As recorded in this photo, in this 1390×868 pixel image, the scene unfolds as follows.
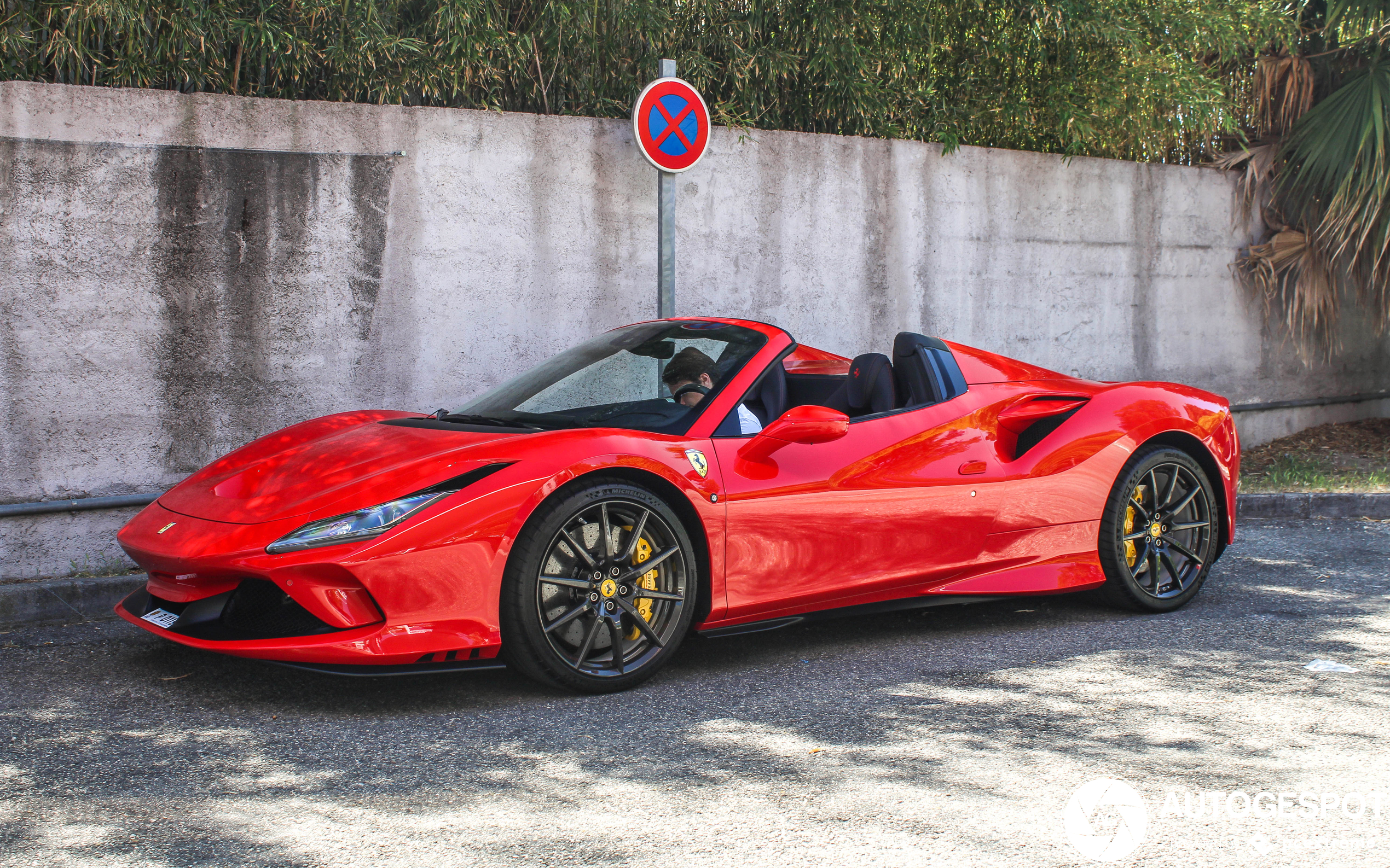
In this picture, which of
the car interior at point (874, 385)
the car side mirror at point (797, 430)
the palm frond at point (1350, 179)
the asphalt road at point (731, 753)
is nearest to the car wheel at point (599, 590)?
the asphalt road at point (731, 753)

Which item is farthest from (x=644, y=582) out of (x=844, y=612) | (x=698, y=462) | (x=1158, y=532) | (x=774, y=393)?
(x=1158, y=532)

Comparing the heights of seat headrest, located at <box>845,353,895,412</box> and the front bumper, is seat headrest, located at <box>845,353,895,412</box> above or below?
above

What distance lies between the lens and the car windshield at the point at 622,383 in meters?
4.11

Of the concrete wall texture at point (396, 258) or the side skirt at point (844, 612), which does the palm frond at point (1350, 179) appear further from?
the side skirt at point (844, 612)

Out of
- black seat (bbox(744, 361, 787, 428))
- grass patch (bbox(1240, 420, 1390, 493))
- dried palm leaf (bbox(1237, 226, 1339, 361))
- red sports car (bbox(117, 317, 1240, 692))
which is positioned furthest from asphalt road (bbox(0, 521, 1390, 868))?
dried palm leaf (bbox(1237, 226, 1339, 361))

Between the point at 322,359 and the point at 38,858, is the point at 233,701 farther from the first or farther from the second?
the point at 322,359

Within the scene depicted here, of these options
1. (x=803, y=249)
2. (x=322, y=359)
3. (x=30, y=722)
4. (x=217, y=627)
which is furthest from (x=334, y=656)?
(x=803, y=249)

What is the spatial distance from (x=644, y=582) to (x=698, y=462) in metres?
0.43

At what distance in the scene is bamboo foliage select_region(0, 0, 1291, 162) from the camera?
5914 mm

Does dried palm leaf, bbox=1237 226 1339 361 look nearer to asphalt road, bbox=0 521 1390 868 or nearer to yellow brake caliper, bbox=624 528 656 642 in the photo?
asphalt road, bbox=0 521 1390 868

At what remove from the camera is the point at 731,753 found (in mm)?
3168

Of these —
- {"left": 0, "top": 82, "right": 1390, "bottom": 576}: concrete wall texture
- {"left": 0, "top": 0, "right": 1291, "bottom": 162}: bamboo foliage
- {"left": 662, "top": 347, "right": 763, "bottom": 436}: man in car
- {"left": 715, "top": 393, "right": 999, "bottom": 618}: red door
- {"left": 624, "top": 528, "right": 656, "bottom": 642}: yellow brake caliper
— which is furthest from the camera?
{"left": 0, "top": 0, "right": 1291, "bottom": 162}: bamboo foliage

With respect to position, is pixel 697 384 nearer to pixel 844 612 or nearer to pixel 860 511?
pixel 860 511

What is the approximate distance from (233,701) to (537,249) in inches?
147
